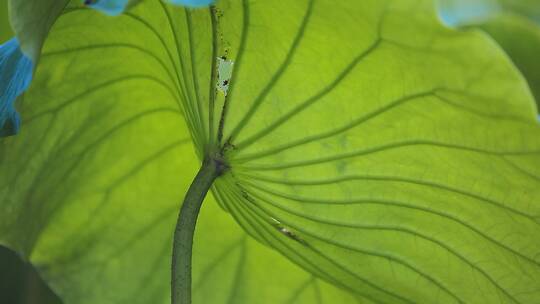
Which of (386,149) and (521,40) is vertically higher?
(521,40)

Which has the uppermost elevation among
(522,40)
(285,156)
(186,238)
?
(522,40)

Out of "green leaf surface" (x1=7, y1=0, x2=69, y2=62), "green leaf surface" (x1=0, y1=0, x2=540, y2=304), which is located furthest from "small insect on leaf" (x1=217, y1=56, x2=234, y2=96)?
"green leaf surface" (x1=7, y1=0, x2=69, y2=62)

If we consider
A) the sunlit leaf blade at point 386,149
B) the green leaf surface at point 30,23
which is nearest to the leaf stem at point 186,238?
the sunlit leaf blade at point 386,149

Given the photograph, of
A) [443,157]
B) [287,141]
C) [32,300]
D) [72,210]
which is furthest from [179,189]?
[32,300]

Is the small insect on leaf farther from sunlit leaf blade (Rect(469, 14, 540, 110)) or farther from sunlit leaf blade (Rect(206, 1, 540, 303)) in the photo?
sunlit leaf blade (Rect(469, 14, 540, 110))

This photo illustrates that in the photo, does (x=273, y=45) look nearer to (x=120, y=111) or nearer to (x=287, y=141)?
(x=287, y=141)

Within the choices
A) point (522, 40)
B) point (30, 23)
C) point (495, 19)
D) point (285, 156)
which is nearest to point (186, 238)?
point (285, 156)

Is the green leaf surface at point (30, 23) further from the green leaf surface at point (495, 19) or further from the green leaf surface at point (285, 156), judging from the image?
the green leaf surface at point (495, 19)

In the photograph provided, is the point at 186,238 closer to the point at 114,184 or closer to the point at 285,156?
the point at 285,156
